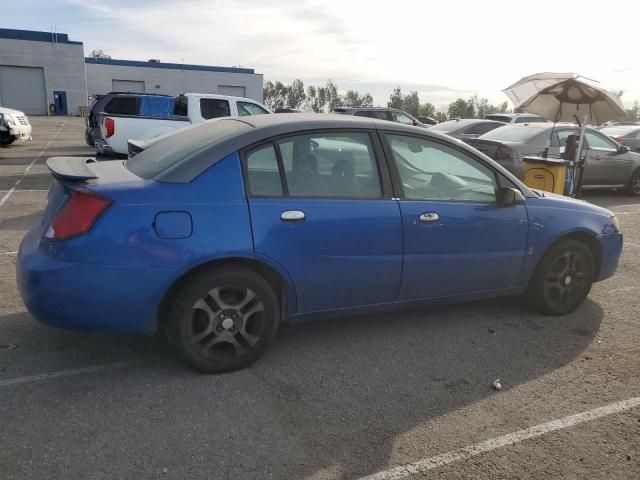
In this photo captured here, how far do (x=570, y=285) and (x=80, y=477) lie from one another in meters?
4.01

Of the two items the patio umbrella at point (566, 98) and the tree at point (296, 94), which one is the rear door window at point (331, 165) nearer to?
the patio umbrella at point (566, 98)

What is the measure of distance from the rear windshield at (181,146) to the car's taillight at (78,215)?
41 cm

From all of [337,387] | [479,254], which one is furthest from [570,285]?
[337,387]

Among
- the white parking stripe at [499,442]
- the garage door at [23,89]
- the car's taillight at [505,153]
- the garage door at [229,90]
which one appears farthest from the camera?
the garage door at [229,90]

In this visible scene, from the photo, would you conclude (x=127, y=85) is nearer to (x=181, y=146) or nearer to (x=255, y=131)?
(x=181, y=146)

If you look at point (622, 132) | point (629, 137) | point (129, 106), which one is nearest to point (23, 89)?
point (129, 106)

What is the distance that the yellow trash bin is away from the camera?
8.00 metres

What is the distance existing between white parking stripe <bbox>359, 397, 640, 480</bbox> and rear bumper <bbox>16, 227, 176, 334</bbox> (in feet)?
5.15

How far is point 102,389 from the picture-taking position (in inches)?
126

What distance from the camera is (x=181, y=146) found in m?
3.75

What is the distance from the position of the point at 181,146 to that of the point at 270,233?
970 mm

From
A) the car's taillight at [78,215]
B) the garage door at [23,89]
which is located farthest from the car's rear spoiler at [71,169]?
the garage door at [23,89]

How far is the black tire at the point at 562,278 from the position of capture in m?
4.55

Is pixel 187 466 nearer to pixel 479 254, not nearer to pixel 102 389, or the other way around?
pixel 102 389
